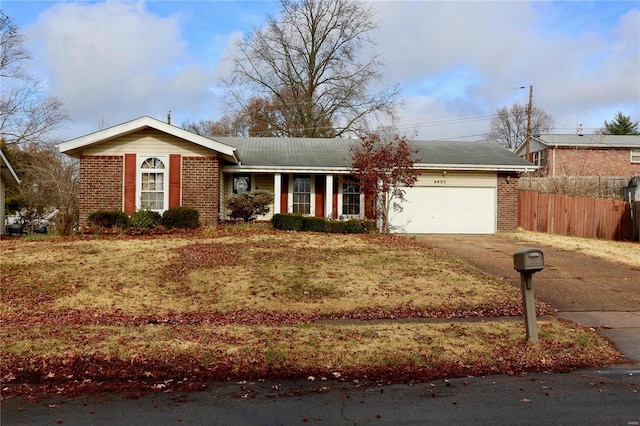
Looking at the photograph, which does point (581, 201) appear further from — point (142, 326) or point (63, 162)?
point (63, 162)

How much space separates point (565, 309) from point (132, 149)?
14.3 m

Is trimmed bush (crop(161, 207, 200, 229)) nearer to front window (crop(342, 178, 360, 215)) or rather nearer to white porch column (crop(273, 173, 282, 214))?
white porch column (crop(273, 173, 282, 214))

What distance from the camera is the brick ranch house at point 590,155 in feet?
113

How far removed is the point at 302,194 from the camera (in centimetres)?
2111

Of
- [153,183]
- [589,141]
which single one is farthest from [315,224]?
[589,141]

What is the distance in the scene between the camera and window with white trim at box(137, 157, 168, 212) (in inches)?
710

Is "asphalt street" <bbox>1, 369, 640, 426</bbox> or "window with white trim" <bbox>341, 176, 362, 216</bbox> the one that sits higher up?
"window with white trim" <bbox>341, 176, 362, 216</bbox>

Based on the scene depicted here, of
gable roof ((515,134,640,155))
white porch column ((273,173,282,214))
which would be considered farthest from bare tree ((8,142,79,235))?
gable roof ((515,134,640,155))

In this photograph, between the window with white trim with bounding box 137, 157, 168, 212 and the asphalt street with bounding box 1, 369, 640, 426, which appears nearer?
the asphalt street with bounding box 1, 369, 640, 426

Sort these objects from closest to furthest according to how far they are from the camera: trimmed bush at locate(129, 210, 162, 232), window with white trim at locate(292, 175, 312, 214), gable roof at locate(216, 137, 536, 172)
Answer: trimmed bush at locate(129, 210, 162, 232) → gable roof at locate(216, 137, 536, 172) → window with white trim at locate(292, 175, 312, 214)

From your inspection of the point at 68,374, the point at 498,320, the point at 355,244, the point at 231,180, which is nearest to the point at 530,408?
the point at 498,320

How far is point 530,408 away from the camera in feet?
15.4

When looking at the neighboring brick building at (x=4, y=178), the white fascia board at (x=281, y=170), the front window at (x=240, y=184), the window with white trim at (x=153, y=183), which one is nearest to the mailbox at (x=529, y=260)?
the white fascia board at (x=281, y=170)

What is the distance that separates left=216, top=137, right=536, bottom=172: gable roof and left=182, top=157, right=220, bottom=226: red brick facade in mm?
1698
